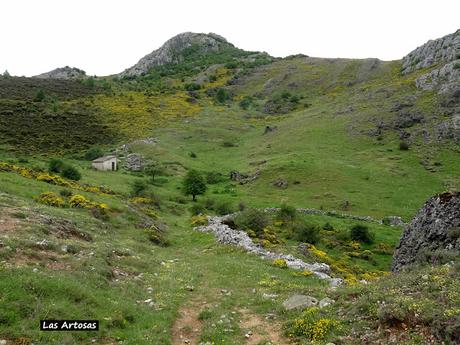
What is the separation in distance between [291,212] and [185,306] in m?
35.1

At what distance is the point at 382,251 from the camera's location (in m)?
43.2

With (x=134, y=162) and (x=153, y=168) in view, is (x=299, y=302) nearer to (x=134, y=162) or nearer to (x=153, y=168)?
(x=153, y=168)

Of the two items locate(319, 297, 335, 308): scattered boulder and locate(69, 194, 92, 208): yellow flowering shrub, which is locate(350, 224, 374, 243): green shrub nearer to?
locate(69, 194, 92, 208): yellow flowering shrub

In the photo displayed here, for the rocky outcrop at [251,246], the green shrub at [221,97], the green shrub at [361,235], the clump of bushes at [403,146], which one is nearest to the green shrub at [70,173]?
the rocky outcrop at [251,246]

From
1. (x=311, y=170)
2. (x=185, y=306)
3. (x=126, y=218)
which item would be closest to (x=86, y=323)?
(x=185, y=306)

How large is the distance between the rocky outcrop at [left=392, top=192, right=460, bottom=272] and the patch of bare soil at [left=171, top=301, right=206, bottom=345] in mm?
13478

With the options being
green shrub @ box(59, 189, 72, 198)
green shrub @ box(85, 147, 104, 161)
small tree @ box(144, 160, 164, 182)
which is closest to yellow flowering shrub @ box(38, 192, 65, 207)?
green shrub @ box(59, 189, 72, 198)

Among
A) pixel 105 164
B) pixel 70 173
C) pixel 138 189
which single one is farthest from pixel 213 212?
pixel 105 164

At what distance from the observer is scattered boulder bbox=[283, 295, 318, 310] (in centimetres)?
1641

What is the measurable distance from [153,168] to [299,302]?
6778 cm

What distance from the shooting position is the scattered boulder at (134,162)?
85.1m

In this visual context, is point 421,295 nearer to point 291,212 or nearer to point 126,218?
point 126,218

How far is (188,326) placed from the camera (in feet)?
50.8

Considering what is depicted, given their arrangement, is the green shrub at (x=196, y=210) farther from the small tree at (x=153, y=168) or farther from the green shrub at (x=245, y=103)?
the green shrub at (x=245, y=103)
